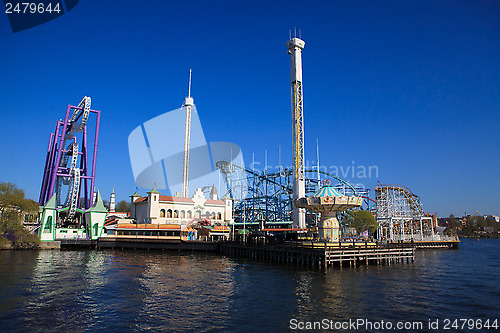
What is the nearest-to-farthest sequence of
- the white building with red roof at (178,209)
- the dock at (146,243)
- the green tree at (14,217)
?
the green tree at (14,217)
the dock at (146,243)
the white building with red roof at (178,209)

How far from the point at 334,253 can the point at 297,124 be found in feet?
88.1

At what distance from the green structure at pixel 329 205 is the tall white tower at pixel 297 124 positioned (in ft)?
51.5

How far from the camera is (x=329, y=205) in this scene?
36.6 metres

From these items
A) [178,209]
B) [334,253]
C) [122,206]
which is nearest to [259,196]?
[178,209]

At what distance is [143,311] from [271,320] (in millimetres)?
6543

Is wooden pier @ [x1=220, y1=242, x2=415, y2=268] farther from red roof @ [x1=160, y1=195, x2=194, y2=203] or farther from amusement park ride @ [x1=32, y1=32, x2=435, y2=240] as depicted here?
red roof @ [x1=160, y1=195, x2=194, y2=203]

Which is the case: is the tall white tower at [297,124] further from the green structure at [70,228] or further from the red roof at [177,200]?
the green structure at [70,228]

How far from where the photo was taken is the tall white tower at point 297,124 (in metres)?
53.9

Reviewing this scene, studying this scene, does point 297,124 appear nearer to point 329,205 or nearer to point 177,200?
point 329,205

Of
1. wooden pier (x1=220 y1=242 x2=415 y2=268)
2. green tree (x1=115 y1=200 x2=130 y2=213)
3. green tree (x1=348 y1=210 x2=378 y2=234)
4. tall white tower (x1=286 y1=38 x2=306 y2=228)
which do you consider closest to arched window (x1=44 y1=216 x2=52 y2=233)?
wooden pier (x1=220 y1=242 x2=415 y2=268)

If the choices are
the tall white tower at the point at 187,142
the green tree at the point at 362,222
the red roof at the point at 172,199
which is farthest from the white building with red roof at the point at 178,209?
the green tree at the point at 362,222

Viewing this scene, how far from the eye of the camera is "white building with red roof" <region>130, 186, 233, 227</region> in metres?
63.7

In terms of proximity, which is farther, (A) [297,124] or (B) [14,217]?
(A) [297,124]

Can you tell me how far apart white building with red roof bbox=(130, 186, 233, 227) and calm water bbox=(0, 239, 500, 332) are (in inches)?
1253
